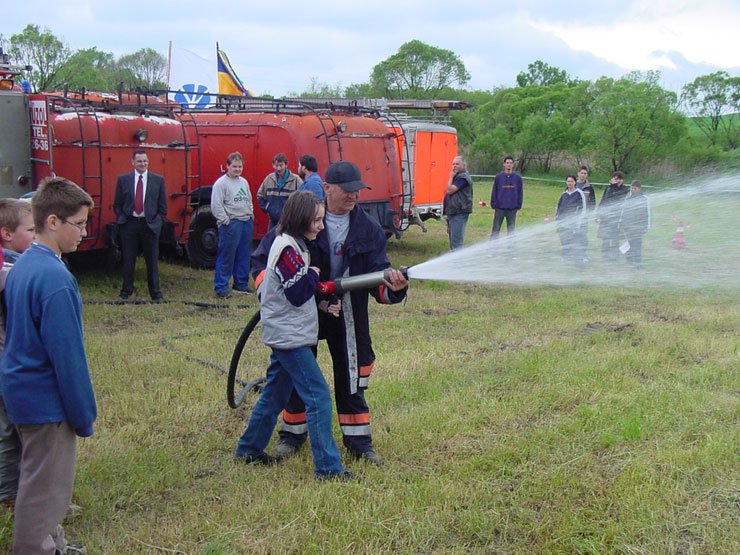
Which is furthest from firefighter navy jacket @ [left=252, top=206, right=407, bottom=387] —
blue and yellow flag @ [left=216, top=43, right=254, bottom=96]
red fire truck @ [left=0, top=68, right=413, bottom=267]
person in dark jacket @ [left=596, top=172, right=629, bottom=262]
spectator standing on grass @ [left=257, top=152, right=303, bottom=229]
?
blue and yellow flag @ [left=216, top=43, right=254, bottom=96]

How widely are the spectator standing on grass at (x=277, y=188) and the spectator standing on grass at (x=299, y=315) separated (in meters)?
5.71

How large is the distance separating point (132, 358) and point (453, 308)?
14.2 ft

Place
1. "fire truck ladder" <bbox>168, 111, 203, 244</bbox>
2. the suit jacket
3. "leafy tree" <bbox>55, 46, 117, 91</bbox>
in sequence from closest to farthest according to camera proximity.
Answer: the suit jacket, "fire truck ladder" <bbox>168, 111, 203, 244</bbox>, "leafy tree" <bbox>55, 46, 117, 91</bbox>

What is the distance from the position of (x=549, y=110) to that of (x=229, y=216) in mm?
56695

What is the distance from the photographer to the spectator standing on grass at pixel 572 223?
8055 millimetres

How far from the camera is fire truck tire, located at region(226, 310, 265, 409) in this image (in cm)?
475

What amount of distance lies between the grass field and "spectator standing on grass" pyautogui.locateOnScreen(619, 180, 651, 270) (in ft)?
6.70

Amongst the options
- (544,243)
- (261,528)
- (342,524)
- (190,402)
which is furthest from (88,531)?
(544,243)

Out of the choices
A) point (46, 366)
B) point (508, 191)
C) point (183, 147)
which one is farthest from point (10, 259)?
point (508, 191)

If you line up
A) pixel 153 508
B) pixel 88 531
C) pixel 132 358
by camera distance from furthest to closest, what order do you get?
pixel 132 358
pixel 153 508
pixel 88 531

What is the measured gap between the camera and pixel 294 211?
416cm

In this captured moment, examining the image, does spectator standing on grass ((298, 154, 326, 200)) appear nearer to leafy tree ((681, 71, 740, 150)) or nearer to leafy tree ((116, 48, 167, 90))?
leafy tree ((681, 71, 740, 150))

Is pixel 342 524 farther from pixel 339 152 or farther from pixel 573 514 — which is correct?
pixel 339 152

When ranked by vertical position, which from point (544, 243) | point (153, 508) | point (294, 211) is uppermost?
point (294, 211)
